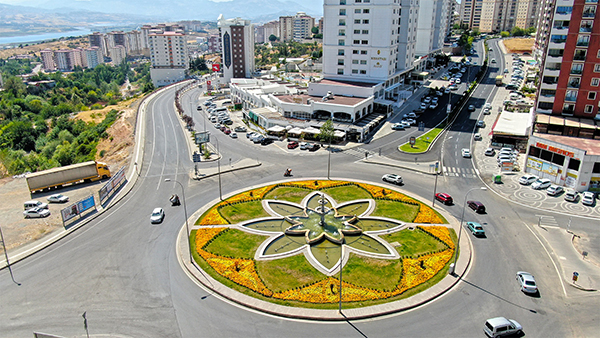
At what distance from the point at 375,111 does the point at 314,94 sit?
54.5 ft

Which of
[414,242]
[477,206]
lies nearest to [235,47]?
[477,206]

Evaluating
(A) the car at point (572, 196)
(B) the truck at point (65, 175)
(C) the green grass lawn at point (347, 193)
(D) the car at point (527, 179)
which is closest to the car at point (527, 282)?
(C) the green grass lawn at point (347, 193)

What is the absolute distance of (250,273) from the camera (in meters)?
41.0

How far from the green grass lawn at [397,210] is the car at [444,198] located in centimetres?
440

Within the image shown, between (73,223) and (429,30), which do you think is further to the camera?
(429,30)

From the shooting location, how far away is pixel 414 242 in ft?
154

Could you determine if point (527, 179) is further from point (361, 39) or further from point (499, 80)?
point (499, 80)

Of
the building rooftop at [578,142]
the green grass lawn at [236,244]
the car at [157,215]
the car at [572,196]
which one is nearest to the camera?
the green grass lawn at [236,244]

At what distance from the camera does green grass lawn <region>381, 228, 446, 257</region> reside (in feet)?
148

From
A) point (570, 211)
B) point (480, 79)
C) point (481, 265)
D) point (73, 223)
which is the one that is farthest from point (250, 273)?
point (480, 79)

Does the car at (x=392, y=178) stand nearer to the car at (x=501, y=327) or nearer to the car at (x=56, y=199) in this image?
the car at (x=501, y=327)

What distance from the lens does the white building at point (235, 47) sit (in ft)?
544

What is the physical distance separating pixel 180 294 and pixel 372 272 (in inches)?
760

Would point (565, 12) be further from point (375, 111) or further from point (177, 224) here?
point (177, 224)
